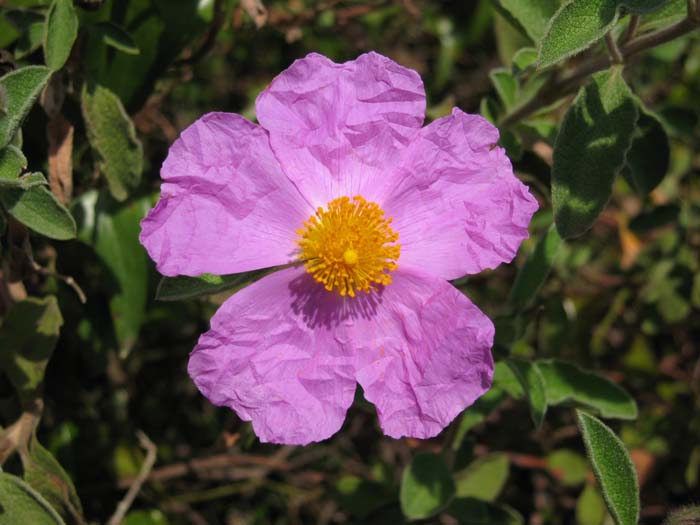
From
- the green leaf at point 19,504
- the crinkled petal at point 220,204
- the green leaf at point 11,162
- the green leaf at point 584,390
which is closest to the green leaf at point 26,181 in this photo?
the green leaf at point 11,162

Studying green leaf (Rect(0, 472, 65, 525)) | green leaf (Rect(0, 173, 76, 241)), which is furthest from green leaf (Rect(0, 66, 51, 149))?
green leaf (Rect(0, 472, 65, 525))

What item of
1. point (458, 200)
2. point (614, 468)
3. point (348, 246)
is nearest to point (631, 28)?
point (458, 200)

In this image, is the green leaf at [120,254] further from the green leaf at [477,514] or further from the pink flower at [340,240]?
the green leaf at [477,514]

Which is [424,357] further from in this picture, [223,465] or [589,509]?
[589,509]

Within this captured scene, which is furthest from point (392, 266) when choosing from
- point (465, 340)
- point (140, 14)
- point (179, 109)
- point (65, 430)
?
point (179, 109)

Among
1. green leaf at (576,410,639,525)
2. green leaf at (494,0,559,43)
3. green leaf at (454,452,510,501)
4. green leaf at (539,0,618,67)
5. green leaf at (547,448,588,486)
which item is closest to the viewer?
green leaf at (539,0,618,67)

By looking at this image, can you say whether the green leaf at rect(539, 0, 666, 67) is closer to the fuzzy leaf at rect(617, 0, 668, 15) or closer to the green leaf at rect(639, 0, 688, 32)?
the fuzzy leaf at rect(617, 0, 668, 15)
